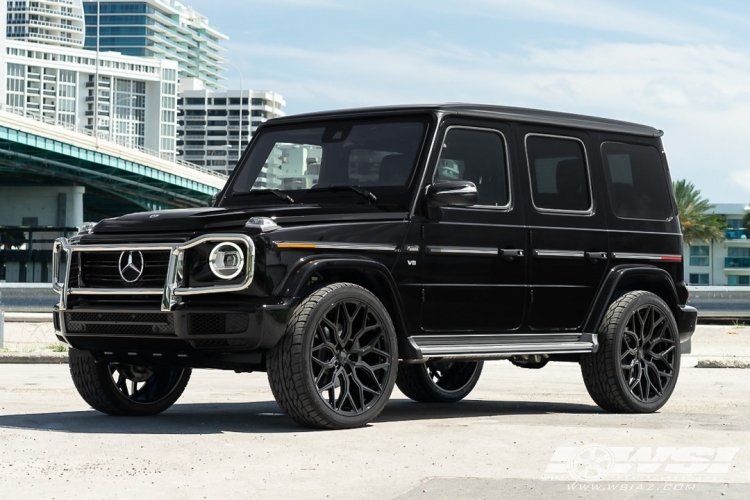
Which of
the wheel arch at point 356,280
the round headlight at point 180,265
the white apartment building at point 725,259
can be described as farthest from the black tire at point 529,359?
the white apartment building at point 725,259

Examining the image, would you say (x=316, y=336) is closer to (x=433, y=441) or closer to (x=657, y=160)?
(x=433, y=441)

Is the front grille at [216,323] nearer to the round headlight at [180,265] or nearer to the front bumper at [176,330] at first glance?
the front bumper at [176,330]

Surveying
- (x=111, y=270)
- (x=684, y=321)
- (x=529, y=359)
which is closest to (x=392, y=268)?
(x=529, y=359)

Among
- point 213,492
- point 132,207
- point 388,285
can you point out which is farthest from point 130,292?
point 132,207

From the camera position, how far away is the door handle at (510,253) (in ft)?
29.8

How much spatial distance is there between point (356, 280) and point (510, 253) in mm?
1359

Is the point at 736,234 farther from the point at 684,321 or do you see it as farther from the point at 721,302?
the point at 684,321

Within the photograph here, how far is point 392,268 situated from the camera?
837cm

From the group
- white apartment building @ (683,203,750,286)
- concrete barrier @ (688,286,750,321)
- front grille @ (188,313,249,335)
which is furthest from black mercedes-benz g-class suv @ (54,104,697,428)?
white apartment building @ (683,203,750,286)

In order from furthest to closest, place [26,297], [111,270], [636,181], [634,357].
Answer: [26,297]
[636,181]
[634,357]
[111,270]

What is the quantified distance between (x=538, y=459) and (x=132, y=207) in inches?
4476

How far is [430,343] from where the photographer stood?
862 cm

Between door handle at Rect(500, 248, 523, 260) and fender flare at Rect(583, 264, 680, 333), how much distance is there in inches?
33.9

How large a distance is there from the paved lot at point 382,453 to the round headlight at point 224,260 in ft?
3.10
